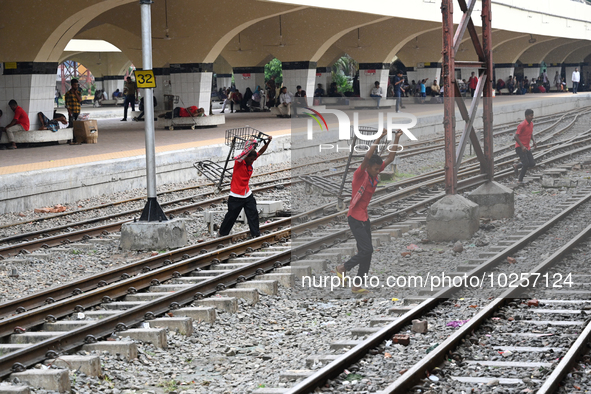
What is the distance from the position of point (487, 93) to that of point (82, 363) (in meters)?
8.04

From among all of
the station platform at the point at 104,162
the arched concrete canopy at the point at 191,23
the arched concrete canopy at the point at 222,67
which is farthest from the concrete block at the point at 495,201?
the arched concrete canopy at the point at 222,67

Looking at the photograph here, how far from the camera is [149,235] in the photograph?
10.3m

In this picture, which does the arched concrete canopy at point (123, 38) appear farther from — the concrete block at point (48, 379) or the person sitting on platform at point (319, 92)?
the concrete block at point (48, 379)

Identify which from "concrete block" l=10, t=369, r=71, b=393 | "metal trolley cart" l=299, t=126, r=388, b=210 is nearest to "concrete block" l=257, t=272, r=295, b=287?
"metal trolley cart" l=299, t=126, r=388, b=210

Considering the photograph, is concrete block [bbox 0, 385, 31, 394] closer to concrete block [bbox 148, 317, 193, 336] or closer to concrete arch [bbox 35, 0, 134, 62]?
concrete block [bbox 148, 317, 193, 336]

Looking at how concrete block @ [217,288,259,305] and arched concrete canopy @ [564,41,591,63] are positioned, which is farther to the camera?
arched concrete canopy @ [564,41,591,63]

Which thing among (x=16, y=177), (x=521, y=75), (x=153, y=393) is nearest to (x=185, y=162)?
(x=16, y=177)

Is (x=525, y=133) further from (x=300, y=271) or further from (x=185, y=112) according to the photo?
(x=185, y=112)

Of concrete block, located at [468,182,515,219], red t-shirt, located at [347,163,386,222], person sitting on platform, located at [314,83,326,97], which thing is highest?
person sitting on platform, located at [314,83,326,97]

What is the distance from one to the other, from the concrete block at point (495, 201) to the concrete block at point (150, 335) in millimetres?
6631

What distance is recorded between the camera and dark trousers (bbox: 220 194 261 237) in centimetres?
1048

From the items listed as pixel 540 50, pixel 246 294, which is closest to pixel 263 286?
pixel 246 294

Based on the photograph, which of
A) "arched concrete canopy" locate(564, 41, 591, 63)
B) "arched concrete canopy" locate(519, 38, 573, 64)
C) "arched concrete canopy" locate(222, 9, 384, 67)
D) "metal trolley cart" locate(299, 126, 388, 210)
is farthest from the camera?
"arched concrete canopy" locate(564, 41, 591, 63)

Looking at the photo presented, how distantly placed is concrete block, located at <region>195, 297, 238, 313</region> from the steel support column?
4229mm
